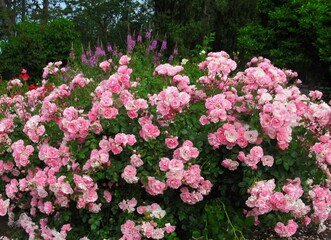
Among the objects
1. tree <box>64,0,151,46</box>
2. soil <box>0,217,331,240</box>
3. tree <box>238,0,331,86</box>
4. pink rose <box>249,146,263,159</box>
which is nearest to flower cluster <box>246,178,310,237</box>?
pink rose <box>249,146,263,159</box>

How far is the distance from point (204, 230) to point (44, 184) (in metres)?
0.94

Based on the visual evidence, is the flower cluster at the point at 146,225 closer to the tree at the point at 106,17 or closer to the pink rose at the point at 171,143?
the pink rose at the point at 171,143

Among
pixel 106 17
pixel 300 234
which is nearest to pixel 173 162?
pixel 300 234

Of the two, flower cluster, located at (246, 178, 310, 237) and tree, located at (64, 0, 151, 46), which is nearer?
flower cluster, located at (246, 178, 310, 237)

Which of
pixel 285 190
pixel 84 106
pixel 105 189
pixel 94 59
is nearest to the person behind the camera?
pixel 285 190

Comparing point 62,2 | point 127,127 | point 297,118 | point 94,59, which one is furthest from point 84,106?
point 62,2

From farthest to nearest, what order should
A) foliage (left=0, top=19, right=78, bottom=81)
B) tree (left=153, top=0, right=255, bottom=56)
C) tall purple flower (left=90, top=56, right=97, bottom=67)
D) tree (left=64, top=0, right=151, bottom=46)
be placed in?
tree (left=64, top=0, right=151, bottom=46), tree (left=153, top=0, right=255, bottom=56), foliage (left=0, top=19, right=78, bottom=81), tall purple flower (left=90, top=56, right=97, bottom=67)

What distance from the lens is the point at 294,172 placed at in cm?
285

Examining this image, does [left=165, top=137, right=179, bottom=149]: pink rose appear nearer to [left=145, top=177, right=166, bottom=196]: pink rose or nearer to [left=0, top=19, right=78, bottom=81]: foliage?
[left=145, top=177, right=166, bottom=196]: pink rose

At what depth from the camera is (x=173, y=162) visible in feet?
8.82

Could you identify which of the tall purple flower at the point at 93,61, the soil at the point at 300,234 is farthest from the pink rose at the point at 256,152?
the tall purple flower at the point at 93,61

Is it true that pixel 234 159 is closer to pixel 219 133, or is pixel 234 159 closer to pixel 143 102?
pixel 219 133

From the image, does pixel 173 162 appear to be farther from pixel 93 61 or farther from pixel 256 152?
pixel 93 61

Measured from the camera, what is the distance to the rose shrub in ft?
8.87
